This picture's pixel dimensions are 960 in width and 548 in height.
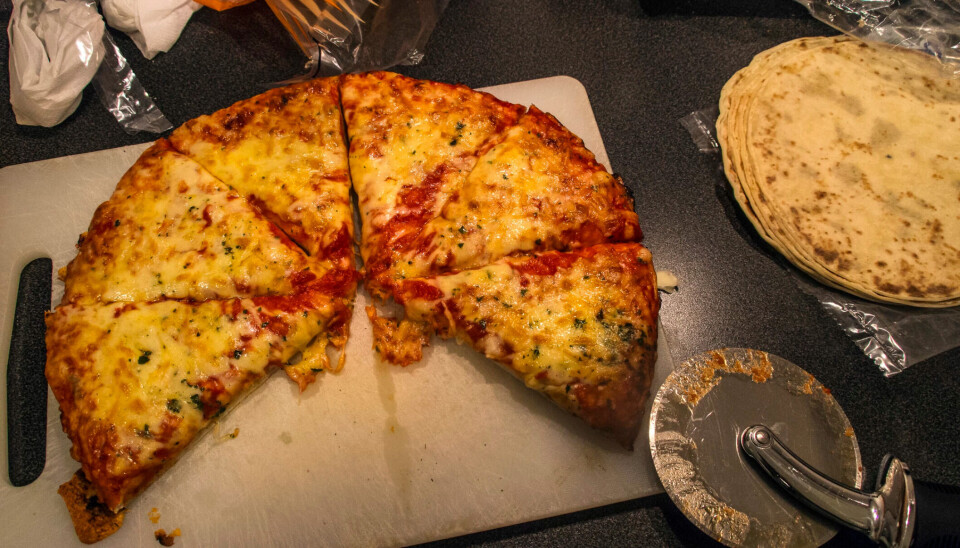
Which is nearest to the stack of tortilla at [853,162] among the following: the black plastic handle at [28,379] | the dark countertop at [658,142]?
the dark countertop at [658,142]

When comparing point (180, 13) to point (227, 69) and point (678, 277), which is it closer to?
point (227, 69)

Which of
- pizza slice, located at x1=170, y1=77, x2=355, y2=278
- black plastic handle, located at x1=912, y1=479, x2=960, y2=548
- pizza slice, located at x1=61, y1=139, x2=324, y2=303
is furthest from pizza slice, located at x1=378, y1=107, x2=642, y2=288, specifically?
black plastic handle, located at x1=912, y1=479, x2=960, y2=548

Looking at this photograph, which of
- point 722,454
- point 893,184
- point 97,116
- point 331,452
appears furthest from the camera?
point 97,116

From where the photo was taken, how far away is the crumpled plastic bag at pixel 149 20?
2889mm

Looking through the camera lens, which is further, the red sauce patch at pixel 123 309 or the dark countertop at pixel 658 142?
the dark countertop at pixel 658 142

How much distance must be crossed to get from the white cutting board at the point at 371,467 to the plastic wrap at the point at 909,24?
224 centimetres

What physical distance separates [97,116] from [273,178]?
131 cm

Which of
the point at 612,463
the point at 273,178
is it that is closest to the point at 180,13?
the point at 273,178

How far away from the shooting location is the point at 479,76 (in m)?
3.03

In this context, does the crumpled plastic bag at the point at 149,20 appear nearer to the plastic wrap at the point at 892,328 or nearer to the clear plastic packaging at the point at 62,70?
the clear plastic packaging at the point at 62,70

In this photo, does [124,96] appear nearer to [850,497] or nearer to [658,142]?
[658,142]

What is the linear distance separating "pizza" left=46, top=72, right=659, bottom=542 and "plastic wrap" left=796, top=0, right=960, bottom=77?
1.89m

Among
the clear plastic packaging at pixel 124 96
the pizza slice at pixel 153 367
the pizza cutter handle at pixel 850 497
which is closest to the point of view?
the pizza cutter handle at pixel 850 497

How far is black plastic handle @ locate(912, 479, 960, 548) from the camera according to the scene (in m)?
1.81
